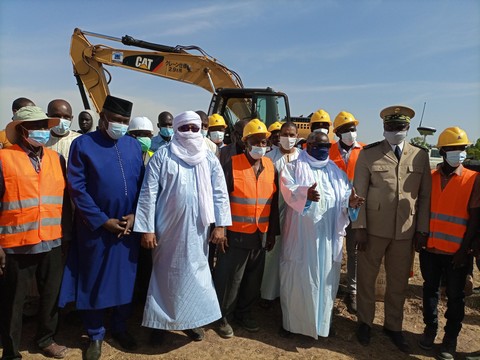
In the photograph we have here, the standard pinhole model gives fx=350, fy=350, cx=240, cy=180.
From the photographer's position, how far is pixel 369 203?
10.9ft

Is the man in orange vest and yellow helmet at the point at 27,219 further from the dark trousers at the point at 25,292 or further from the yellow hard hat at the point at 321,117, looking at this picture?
the yellow hard hat at the point at 321,117

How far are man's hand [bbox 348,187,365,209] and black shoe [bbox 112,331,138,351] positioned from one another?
2.31 m

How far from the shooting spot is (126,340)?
10.2 ft

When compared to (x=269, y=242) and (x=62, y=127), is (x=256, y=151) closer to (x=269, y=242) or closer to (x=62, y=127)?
(x=269, y=242)

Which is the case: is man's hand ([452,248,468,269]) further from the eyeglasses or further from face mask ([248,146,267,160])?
the eyeglasses

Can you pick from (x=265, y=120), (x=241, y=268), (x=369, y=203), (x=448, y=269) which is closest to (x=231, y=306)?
(x=241, y=268)

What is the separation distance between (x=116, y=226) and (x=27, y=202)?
674 mm

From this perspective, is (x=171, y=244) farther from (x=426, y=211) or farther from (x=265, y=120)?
(x=265, y=120)

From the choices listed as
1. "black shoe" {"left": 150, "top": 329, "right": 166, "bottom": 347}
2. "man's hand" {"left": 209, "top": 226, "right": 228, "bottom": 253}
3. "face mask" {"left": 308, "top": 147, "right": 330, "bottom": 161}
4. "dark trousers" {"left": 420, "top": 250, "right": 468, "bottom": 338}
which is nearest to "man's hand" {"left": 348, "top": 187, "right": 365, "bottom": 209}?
"face mask" {"left": 308, "top": 147, "right": 330, "bottom": 161}

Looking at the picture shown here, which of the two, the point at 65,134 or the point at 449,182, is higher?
the point at 65,134

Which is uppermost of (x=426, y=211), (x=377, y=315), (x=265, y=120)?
(x=265, y=120)

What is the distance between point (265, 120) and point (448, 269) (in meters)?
5.06

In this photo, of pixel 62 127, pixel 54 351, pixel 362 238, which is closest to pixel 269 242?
pixel 362 238

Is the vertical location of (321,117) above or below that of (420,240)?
above
